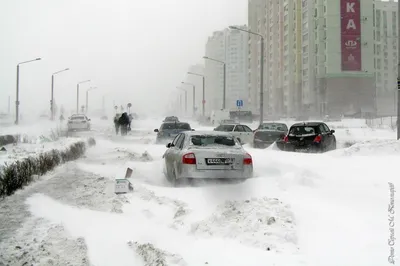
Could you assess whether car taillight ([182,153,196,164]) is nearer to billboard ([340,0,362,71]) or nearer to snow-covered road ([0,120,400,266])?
snow-covered road ([0,120,400,266])

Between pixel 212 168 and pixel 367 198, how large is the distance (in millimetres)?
3150

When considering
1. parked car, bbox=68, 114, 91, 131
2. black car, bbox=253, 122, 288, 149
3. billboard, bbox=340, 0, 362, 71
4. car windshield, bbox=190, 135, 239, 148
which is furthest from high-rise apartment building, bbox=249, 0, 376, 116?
car windshield, bbox=190, 135, 239, 148

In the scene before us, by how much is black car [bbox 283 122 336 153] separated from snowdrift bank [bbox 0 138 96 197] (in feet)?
28.8

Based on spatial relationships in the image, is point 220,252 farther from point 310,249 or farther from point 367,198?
point 367,198

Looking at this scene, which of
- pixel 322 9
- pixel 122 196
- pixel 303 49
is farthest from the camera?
pixel 303 49

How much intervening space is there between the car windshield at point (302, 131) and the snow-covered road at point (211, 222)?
24.6 feet

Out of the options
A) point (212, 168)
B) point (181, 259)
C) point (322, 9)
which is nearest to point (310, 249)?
point (181, 259)

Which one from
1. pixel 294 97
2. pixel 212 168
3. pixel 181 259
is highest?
pixel 294 97

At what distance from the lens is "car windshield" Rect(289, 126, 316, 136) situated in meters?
18.5

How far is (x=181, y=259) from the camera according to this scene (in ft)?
17.1

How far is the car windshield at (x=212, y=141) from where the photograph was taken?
10102 mm

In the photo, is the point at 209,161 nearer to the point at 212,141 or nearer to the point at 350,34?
the point at 212,141

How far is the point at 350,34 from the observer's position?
71.5 m

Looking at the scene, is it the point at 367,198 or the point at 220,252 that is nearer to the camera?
the point at 220,252
